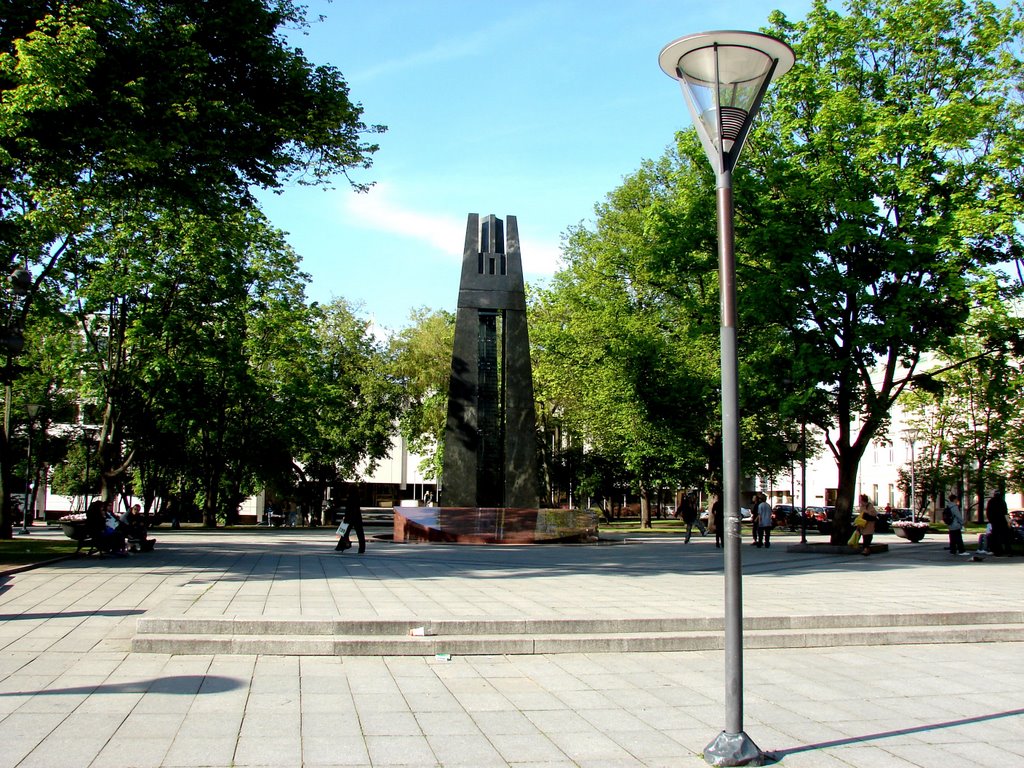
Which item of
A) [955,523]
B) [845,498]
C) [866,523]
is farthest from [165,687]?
[955,523]

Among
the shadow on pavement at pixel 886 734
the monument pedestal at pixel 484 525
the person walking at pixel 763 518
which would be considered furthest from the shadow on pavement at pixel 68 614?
the person walking at pixel 763 518

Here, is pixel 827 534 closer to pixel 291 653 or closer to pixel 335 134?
pixel 335 134

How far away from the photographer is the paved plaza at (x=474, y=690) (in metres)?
5.70

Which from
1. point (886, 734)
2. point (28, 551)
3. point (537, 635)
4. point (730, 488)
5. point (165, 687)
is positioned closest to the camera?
point (730, 488)

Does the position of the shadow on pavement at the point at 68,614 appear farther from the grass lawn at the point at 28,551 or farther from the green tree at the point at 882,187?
the green tree at the point at 882,187

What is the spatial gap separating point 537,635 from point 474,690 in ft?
6.52

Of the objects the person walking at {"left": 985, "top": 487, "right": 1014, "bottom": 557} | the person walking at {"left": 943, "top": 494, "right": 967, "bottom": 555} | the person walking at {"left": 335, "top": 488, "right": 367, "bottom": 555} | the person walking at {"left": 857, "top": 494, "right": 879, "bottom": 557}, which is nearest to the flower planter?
the person walking at {"left": 943, "top": 494, "right": 967, "bottom": 555}

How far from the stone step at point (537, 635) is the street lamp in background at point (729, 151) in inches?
147

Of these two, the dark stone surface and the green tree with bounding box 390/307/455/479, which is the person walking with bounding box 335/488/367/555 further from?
the green tree with bounding box 390/307/455/479

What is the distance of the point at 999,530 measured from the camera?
74.5ft

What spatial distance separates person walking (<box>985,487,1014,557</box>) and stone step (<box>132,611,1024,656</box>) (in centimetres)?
1329

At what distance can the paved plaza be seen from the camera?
18.7 feet

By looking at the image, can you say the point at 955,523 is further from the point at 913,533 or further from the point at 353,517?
the point at 353,517

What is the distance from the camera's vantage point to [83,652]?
844cm
